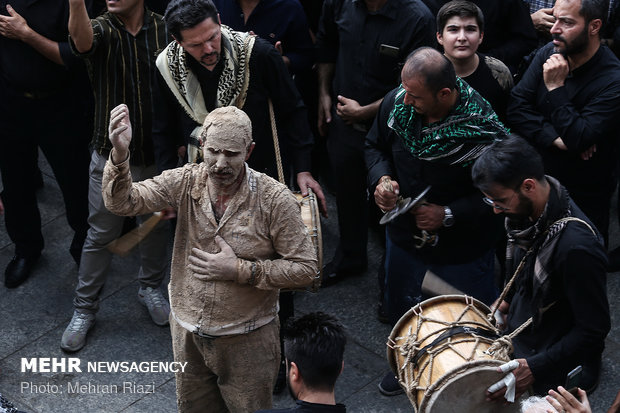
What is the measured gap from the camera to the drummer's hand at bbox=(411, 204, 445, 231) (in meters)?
4.81

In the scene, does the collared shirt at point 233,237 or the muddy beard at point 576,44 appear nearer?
the collared shirt at point 233,237

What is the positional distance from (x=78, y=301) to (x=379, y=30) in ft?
8.39

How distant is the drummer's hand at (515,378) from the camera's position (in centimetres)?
397

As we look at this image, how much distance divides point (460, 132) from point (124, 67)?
2.14 m

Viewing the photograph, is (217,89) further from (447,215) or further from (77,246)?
(77,246)

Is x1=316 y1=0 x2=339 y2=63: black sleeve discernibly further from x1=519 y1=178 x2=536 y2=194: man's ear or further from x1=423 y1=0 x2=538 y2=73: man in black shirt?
x1=519 y1=178 x2=536 y2=194: man's ear

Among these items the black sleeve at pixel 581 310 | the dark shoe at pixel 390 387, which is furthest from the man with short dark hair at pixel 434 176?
the black sleeve at pixel 581 310

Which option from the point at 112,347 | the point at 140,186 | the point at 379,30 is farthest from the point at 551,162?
the point at 112,347

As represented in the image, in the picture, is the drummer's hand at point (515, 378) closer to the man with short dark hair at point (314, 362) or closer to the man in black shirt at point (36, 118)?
the man with short dark hair at point (314, 362)

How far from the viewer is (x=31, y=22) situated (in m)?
5.81

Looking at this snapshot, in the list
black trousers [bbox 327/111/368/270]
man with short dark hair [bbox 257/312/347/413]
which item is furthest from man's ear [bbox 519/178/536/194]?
black trousers [bbox 327/111/368/270]

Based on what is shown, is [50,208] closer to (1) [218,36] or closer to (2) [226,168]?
(1) [218,36]

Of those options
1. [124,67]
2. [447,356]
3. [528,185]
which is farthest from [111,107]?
[528,185]

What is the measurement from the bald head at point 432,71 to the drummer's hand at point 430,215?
0.61 m
